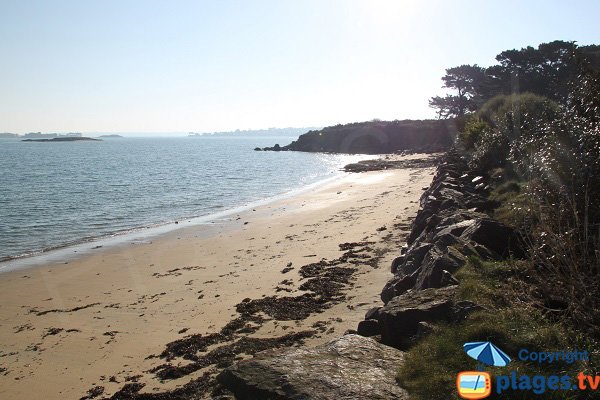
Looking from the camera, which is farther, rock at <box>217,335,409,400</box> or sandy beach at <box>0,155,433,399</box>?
sandy beach at <box>0,155,433,399</box>

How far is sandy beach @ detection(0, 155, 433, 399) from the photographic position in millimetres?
7477

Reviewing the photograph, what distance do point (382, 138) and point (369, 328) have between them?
8964 centimetres

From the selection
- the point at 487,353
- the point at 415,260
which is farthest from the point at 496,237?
the point at 487,353

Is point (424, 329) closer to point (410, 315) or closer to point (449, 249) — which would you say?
point (410, 315)

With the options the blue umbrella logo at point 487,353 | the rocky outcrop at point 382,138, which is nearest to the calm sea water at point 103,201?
the blue umbrella logo at point 487,353

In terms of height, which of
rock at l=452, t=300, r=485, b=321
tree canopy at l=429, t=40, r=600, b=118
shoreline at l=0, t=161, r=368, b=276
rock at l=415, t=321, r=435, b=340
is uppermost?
tree canopy at l=429, t=40, r=600, b=118

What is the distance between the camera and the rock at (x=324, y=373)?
4441mm

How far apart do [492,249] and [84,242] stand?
17.0 metres

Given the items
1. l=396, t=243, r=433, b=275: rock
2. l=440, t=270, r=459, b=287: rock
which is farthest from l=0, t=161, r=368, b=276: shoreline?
l=440, t=270, r=459, b=287: rock

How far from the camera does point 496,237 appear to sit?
799 centimetres

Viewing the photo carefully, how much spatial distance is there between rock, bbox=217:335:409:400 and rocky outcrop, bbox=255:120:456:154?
2715 inches

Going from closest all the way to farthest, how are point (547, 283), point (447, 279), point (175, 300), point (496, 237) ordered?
point (547, 283) → point (447, 279) → point (496, 237) → point (175, 300)

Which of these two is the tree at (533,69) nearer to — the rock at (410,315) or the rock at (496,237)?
the rock at (496,237)

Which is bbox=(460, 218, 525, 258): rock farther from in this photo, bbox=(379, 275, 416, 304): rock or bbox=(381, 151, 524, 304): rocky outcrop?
bbox=(379, 275, 416, 304): rock
